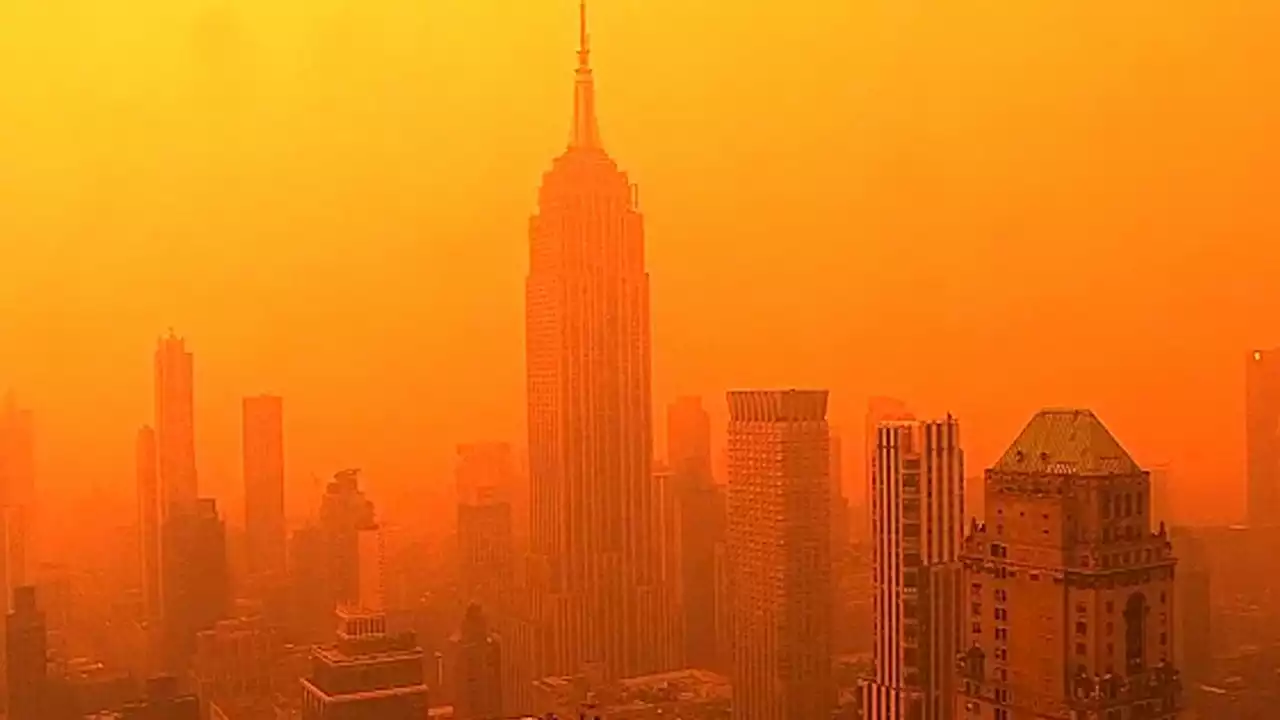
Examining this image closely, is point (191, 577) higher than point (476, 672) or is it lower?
higher

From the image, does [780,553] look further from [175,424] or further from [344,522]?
[175,424]

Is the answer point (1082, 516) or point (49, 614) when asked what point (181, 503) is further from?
point (1082, 516)

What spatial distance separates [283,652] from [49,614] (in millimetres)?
899

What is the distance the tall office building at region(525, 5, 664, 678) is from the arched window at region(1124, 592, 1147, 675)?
9.24 feet

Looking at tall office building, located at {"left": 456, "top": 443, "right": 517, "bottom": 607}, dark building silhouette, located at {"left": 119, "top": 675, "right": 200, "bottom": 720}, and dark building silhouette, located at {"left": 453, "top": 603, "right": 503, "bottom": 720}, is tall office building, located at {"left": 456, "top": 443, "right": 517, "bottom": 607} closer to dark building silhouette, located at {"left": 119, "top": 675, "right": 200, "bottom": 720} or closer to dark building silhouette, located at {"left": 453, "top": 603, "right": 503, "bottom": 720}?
dark building silhouette, located at {"left": 453, "top": 603, "right": 503, "bottom": 720}

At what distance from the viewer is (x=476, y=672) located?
542 cm

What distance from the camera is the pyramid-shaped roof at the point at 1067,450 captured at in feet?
11.1

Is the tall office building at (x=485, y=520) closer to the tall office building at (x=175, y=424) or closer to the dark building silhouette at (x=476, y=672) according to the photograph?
the dark building silhouette at (x=476, y=672)

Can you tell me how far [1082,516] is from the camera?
328cm

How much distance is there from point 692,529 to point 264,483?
1.96 metres

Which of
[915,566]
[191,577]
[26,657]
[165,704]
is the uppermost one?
[915,566]

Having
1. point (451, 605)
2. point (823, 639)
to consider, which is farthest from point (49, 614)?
point (823, 639)

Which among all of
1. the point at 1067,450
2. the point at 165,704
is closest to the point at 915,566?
the point at 1067,450

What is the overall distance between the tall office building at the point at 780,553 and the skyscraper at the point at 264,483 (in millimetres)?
1818
